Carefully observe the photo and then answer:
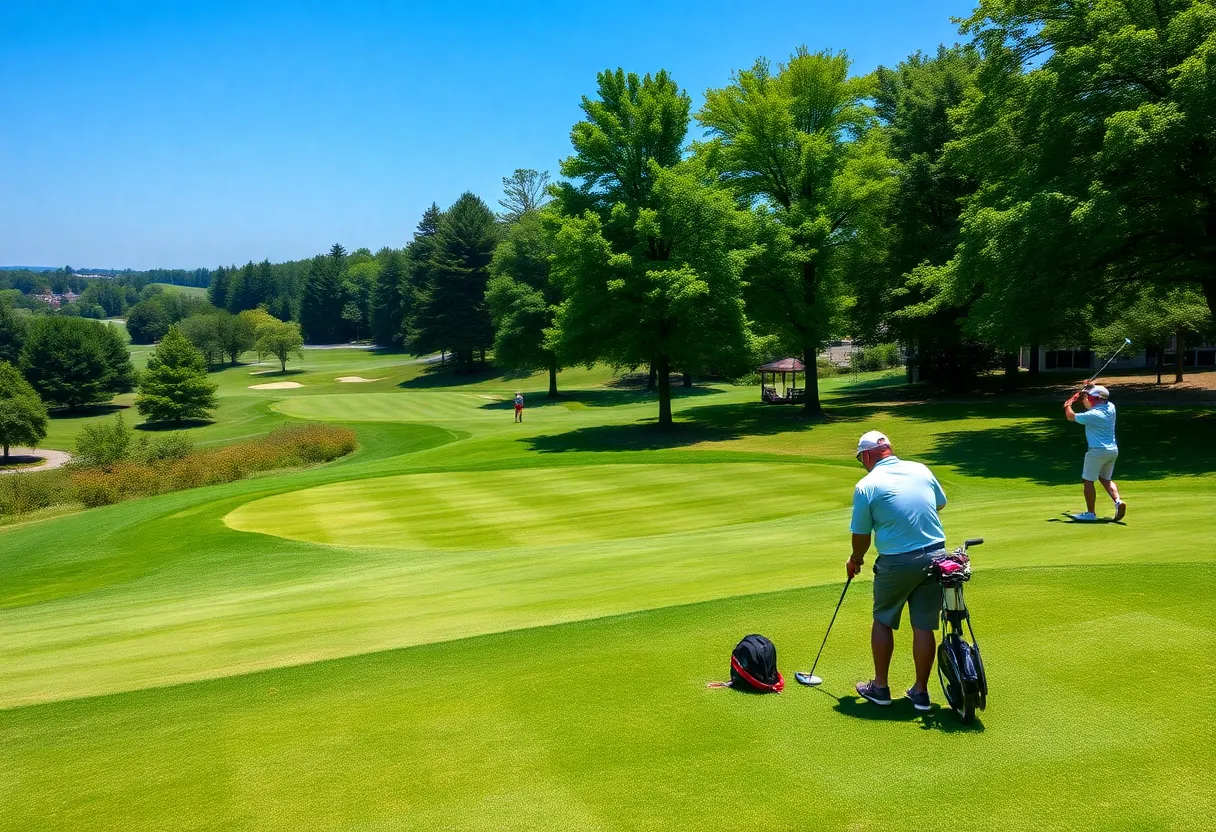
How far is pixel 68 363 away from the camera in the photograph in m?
87.9

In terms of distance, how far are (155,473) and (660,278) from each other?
75.1ft

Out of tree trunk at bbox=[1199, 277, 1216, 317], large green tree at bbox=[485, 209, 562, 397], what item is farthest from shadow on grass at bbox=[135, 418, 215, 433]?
tree trunk at bbox=[1199, 277, 1216, 317]

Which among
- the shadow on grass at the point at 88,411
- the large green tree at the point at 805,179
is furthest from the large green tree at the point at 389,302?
the large green tree at the point at 805,179

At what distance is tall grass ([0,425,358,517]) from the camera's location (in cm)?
3356

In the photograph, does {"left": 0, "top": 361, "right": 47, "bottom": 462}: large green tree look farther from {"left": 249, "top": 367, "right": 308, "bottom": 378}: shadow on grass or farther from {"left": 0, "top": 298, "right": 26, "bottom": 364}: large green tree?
{"left": 0, "top": 298, "right": 26, "bottom": 364}: large green tree

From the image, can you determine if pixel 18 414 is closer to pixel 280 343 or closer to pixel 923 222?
pixel 280 343

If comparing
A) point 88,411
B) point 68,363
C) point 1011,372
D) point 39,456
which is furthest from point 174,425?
point 1011,372

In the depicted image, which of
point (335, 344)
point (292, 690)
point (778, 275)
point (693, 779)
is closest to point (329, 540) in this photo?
point (292, 690)

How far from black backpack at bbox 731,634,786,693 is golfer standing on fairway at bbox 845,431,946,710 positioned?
74 cm

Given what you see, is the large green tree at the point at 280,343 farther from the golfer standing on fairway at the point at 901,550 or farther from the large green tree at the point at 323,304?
the golfer standing on fairway at the point at 901,550

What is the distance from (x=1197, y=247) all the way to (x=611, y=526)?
2031cm

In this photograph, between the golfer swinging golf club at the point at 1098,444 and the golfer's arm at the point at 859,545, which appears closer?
the golfer's arm at the point at 859,545

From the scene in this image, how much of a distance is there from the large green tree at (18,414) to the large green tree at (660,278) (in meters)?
46.4

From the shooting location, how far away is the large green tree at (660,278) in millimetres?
38969
